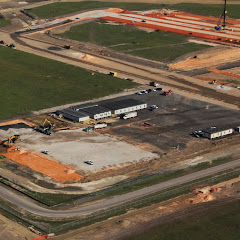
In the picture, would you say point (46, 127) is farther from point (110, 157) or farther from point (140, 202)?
point (140, 202)

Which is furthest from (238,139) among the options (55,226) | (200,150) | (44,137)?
(55,226)

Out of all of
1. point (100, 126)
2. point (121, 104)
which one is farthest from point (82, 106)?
point (100, 126)

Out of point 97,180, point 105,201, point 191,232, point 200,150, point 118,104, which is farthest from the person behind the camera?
point 118,104

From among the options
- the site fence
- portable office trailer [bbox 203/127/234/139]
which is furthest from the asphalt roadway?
portable office trailer [bbox 203/127/234/139]

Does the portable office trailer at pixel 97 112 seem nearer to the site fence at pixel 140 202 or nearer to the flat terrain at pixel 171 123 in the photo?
the flat terrain at pixel 171 123

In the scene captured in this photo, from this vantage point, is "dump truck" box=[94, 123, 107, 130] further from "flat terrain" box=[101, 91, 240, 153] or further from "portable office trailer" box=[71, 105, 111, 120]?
"portable office trailer" box=[71, 105, 111, 120]

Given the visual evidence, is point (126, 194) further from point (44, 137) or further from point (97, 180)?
point (44, 137)

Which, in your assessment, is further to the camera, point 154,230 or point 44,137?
point 44,137
